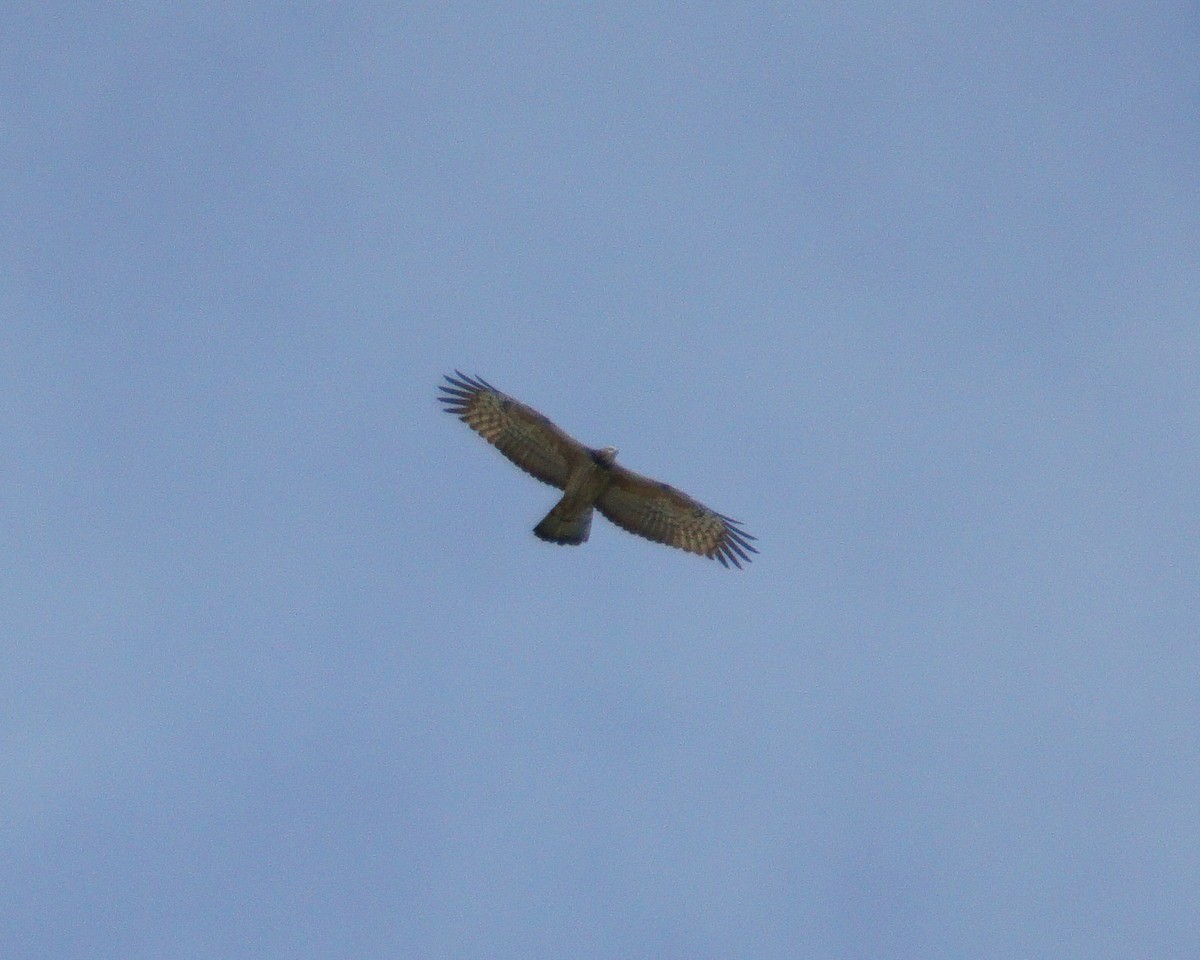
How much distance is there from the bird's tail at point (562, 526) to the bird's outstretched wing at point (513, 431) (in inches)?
15.7

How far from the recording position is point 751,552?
2517 cm

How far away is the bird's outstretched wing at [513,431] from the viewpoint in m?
24.2

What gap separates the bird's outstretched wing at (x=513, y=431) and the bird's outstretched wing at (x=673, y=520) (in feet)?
2.32

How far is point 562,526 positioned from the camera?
24.3 m

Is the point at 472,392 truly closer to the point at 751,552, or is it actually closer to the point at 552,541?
the point at 552,541

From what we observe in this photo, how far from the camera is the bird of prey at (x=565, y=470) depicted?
24.1 meters

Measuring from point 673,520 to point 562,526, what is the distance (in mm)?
1643

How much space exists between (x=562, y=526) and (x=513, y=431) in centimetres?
137

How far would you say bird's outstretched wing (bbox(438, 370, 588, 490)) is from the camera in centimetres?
2416

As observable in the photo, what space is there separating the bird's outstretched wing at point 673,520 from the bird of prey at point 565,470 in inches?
0.5

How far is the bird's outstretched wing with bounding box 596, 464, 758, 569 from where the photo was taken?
2461 centimetres

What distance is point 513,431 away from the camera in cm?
2436

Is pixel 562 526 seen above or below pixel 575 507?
below

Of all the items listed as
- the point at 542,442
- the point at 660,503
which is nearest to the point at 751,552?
the point at 660,503
